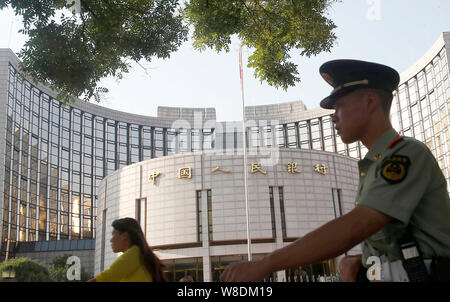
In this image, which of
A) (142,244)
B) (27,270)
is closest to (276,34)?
(142,244)

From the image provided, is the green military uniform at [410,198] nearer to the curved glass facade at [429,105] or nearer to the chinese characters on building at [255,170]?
the chinese characters on building at [255,170]

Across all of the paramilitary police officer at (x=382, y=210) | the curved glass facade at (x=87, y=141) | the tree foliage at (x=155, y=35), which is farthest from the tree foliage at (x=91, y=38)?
the curved glass facade at (x=87, y=141)

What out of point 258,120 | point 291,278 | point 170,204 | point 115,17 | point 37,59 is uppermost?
point 258,120

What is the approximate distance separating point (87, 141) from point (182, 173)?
2420 centimetres

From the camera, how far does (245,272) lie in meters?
0.93

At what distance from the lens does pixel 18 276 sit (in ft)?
83.6

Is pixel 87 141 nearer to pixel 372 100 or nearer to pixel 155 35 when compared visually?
pixel 155 35

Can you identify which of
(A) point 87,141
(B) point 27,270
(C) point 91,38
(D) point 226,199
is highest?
(A) point 87,141

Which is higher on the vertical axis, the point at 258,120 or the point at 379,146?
the point at 258,120

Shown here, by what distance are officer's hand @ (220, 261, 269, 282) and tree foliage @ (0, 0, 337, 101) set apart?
209 inches

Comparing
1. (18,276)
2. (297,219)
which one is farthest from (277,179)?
(18,276)

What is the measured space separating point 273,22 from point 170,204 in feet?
93.5

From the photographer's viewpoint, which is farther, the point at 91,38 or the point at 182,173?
the point at 182,173
